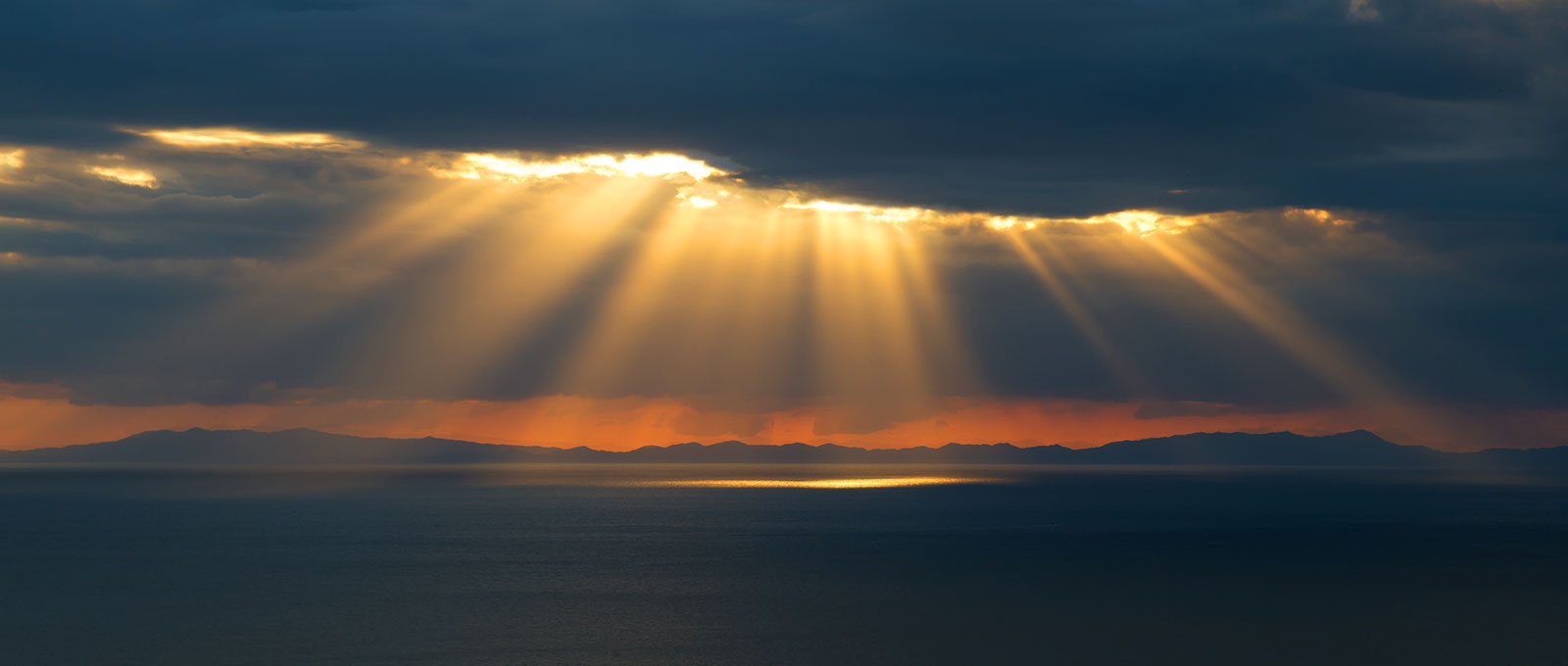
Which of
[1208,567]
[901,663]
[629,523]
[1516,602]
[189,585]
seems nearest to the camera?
[901,663]

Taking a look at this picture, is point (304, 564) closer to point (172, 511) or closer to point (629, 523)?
point (629, 523)

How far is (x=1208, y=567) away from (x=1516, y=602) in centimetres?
2220

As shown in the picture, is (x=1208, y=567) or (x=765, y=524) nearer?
(x=1208, y=567)

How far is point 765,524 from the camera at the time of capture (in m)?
146

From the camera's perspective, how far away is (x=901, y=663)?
178 ft

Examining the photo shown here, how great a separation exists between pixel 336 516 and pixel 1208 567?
353ft

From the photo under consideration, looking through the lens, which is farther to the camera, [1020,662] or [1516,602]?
[1516,602]

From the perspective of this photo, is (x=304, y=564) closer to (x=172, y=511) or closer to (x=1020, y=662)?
(x=1020, y=662)

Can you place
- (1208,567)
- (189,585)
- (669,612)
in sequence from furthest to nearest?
(1208,567) < (189,585) < (669,612)

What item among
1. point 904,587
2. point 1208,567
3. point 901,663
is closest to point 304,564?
point 904,587

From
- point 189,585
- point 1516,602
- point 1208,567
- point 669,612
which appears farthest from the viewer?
point 1208,567

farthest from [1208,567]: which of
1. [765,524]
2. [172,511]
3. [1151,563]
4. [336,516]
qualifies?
[172,511]

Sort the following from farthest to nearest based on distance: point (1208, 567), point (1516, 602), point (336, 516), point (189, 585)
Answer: point (336, 516)
point (1208, 567)
point (189, 585)
point (1516, 602)

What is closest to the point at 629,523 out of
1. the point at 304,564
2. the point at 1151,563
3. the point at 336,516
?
the point at 336,516
